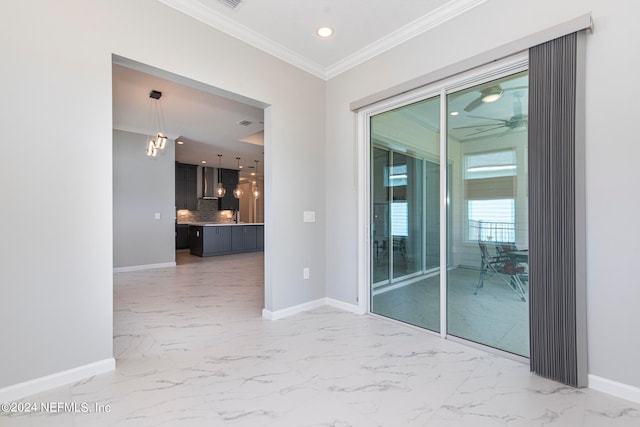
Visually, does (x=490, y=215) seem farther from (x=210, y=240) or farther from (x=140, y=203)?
(x=210, y=240)

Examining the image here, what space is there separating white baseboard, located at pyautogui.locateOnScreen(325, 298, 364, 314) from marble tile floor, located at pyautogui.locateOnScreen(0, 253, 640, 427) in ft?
0.65

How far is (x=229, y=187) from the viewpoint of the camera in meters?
10.9

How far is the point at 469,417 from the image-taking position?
170cm

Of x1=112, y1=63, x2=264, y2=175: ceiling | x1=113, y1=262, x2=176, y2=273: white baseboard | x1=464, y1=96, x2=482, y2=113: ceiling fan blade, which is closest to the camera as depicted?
x1=464, y1=96, x2=482, y2=113: ceiling fan blade

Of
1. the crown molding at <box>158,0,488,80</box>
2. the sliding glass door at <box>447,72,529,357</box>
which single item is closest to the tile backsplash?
the crown molding at <box>158,0,488,80</box>

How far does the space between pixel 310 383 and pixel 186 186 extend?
30.1 feet

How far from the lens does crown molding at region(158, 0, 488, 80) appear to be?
2.57m

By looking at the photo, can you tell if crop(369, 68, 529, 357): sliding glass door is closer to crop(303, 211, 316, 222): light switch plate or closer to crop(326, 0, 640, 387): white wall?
crop(326, 0, 640, 387): white wall

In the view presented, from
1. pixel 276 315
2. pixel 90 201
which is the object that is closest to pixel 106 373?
pixel 90 201

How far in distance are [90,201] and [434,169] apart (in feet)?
9.31

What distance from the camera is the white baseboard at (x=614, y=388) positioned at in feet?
6.01

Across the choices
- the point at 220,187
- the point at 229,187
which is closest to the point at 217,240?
the point at 220,187

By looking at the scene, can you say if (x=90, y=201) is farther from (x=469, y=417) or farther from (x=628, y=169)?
(x=628, y=169)

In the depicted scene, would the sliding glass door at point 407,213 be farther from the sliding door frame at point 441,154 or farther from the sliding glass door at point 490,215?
the sliding glass door at point 490,215
